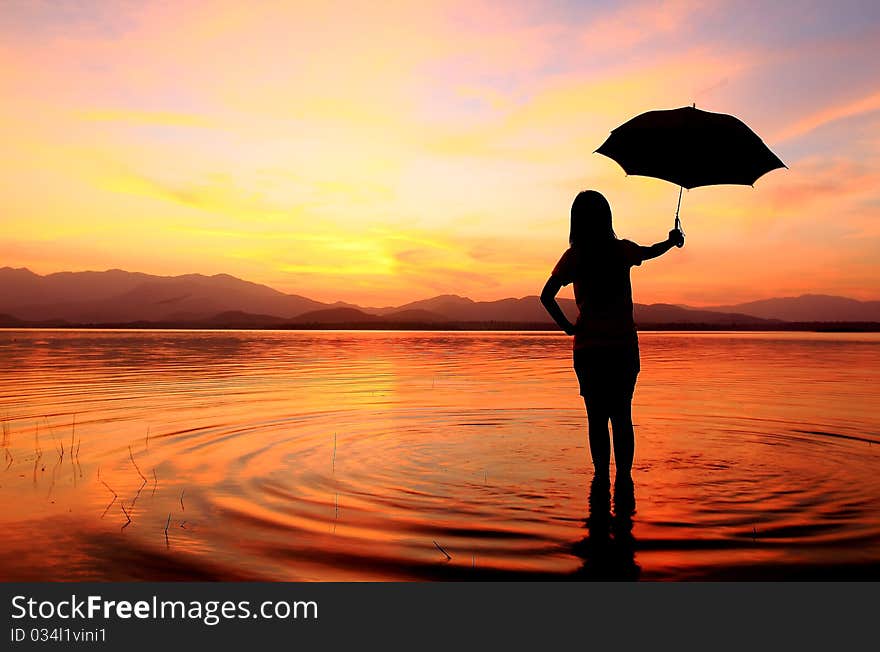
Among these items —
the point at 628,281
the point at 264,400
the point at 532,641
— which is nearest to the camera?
the point at 532,641

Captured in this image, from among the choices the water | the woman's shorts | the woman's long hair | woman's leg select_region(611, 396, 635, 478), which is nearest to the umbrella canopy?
the woman's long hair

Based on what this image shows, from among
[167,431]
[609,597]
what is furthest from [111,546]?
[167,431]

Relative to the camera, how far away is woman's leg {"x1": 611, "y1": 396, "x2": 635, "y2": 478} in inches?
283

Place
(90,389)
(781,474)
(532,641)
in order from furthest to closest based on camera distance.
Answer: (90,389) < (781,474) < (532,641)

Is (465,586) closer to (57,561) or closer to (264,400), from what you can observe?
(57,561)

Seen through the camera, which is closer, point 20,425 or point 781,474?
point 781,474

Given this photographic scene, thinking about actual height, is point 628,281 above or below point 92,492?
above

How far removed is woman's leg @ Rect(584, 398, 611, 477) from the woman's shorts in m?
0.11

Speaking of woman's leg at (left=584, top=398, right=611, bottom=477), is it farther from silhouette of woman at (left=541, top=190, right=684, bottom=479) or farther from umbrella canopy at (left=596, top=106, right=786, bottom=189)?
umbrella canopy at (left=596, top=106, right=786, bottom=189)

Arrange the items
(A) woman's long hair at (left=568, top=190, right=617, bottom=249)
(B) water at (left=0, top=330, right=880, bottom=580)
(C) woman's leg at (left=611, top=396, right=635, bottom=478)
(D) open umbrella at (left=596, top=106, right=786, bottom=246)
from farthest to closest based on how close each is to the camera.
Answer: (D) open umbrella at (left=596, top=106, right=786, bottom=246) → (C) woman's leg at (left=611, top=396, right=635, bottom=478) → (A) woman's long hair at (left=568, top=190, right=617, bottom=249) → (B) water at (left=0, top=330, right=880, bottom=580)

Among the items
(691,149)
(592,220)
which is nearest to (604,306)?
(592,220)

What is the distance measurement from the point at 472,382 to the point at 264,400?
20.6 ft

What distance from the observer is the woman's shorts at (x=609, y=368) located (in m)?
7.01

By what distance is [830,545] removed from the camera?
551 centimetres
